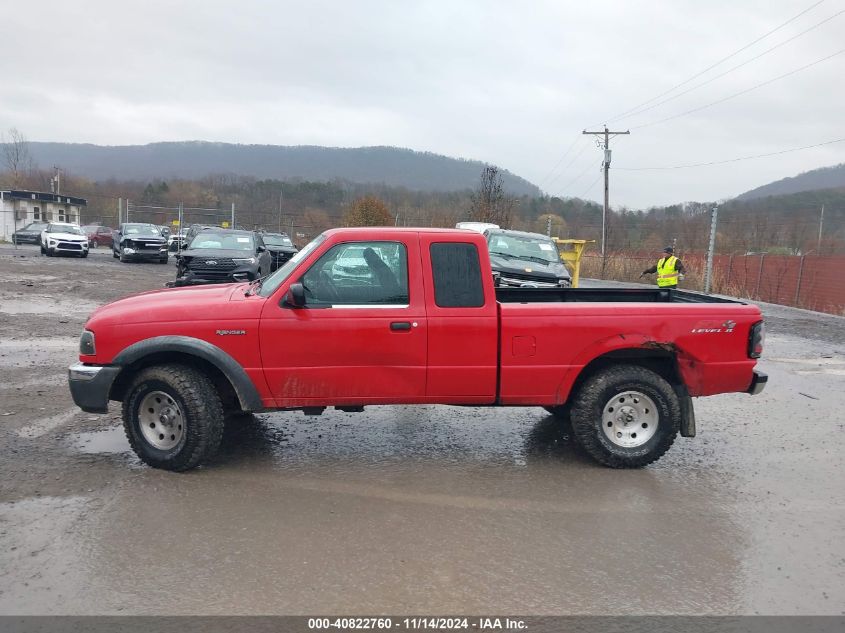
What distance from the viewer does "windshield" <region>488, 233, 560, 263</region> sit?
13953mm

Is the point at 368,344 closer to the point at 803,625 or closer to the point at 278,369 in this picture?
the point at 278,369

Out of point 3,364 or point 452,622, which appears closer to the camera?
point 452,622

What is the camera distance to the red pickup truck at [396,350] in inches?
198

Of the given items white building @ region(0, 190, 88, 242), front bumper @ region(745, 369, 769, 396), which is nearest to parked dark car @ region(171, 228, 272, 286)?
front bumper @ region(745, 369, 769, 396)

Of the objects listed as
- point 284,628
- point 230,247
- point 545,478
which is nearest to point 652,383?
point 545,478

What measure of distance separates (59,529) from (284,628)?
1.87 metres

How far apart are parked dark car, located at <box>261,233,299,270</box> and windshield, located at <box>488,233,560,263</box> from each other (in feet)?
37.8

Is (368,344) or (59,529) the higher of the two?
(368,344)

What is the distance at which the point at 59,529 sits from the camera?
409 centimetres

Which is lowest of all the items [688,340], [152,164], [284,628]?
[284,628]

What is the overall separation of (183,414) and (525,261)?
9709 mm

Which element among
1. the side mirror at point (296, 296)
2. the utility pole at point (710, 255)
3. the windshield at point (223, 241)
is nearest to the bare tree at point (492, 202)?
the utility pole at point (710, 255)

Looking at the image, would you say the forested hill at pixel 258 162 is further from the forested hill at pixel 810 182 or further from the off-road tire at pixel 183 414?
the off-road tire at pixel 183 414

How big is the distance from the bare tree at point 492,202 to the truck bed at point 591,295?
25961 mm
